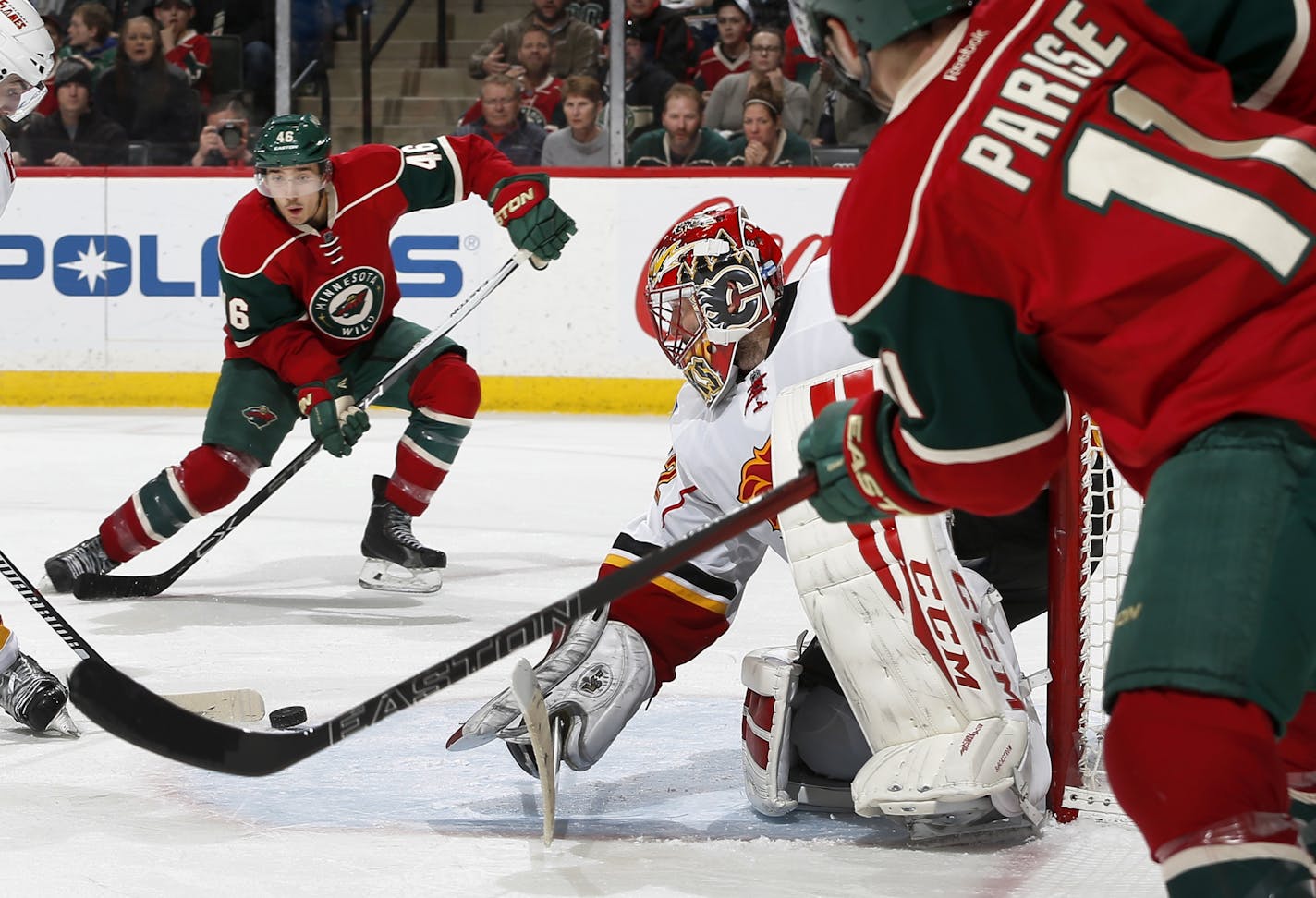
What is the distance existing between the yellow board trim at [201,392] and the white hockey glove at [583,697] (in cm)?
405

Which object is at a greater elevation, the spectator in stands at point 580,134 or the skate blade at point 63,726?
the skate blade at point 63,726

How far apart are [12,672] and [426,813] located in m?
0.72

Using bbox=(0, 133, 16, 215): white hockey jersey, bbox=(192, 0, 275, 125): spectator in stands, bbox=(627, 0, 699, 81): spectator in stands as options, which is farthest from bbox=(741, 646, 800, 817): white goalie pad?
bbox=(192, 0, 275, 125): spectator in stands

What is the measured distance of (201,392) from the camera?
629 centimetres

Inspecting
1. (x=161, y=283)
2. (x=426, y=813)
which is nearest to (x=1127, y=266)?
(x=426, y=813)

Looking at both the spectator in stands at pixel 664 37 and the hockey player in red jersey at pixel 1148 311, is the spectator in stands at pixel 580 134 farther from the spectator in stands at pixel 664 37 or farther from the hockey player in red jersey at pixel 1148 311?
the hockey player in red jersey at pixel 1148 311

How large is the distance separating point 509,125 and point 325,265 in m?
2.78

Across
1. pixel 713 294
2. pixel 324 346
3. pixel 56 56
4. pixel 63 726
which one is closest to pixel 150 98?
pixel 56 56

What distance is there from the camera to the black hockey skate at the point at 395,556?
3584 millimetres

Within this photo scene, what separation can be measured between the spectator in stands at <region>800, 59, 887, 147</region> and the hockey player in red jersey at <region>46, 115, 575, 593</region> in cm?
243

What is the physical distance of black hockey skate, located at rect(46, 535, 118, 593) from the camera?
3531mm

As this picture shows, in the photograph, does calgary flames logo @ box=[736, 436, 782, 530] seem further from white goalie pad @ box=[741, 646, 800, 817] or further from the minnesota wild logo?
the minnesota wild logo

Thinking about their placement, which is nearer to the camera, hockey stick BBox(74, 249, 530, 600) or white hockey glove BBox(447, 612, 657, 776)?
white hockey glove BBox(447, 612, 657, 776)

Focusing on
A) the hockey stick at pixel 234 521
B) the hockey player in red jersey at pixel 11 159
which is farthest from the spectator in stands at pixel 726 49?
the hockey player in red jersey at pixel 11 159
